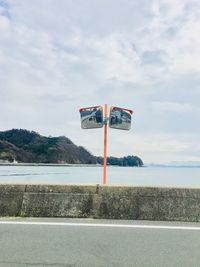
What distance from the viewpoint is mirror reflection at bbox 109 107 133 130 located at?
8531 mm

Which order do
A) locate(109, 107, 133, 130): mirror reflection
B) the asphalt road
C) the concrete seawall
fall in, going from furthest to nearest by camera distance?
locate(109, 107, 133, 130): mirror reflection → the concrete seawall → the asphalt road

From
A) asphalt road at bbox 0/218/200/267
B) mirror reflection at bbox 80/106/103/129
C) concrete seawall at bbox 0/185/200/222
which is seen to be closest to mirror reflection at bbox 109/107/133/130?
mirror reflection at bbox 80/106/103/129

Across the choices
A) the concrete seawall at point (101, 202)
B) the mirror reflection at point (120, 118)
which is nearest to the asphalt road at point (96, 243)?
the concrete seawall at point (101, 202)

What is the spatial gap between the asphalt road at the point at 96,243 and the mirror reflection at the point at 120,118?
2.05m

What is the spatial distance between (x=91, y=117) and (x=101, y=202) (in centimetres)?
184

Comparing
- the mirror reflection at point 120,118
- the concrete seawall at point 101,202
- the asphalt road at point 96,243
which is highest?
the mirror reflection at point 120,118

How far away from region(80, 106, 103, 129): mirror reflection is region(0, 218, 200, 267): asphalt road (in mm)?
2072

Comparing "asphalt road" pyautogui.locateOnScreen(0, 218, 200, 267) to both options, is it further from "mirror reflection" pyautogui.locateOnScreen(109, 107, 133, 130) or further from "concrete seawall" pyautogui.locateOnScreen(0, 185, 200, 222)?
"mirror reflection" pyautogui.locateOnScreen(109, 107, 133, 130)

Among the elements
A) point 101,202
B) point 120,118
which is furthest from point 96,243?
point 120,118

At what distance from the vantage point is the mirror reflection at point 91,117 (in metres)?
8.55

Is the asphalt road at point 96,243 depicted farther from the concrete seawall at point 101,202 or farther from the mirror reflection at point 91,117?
the mirror reflection at point 91,117

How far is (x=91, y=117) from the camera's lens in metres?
8.59

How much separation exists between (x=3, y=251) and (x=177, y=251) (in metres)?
2.31

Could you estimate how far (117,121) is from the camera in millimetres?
8555
